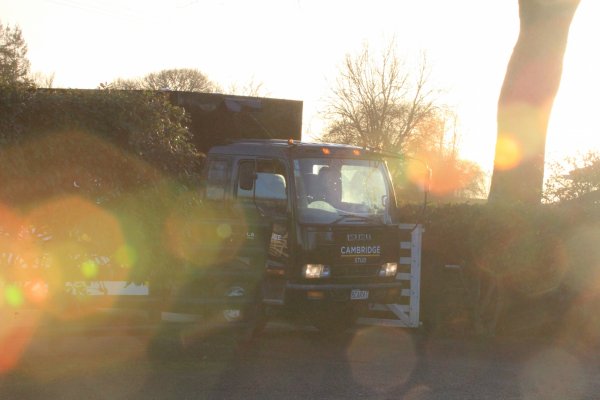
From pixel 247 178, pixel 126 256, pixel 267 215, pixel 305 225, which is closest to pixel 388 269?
pixel 305 225

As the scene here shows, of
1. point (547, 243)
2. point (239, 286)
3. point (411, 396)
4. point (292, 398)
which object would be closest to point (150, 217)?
point (239, 286)

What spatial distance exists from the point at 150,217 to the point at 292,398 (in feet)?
7.95

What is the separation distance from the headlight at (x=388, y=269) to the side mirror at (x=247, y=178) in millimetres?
2036

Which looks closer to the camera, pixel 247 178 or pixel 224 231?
pixel 224 231

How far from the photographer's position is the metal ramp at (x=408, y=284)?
36.6ft

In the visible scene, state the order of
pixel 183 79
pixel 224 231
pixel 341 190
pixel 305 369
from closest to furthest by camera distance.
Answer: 1. pixel 305 369
2. pixel 224 231
3. pixel 341 190
4. pixel 183 79

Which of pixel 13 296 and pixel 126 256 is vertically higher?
pixel 126 256

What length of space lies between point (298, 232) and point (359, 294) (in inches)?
45.2

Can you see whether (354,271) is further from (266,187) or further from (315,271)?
(266,187)

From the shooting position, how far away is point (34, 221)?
7.65m

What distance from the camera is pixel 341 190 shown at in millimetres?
10320

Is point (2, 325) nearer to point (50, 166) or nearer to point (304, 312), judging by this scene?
point (50, 166)

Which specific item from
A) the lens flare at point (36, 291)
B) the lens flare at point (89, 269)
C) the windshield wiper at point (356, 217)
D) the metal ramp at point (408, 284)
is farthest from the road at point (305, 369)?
the windshield wiper at point (356, 217)

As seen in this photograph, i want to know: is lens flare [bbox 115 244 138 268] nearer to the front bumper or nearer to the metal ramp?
the front bumper
